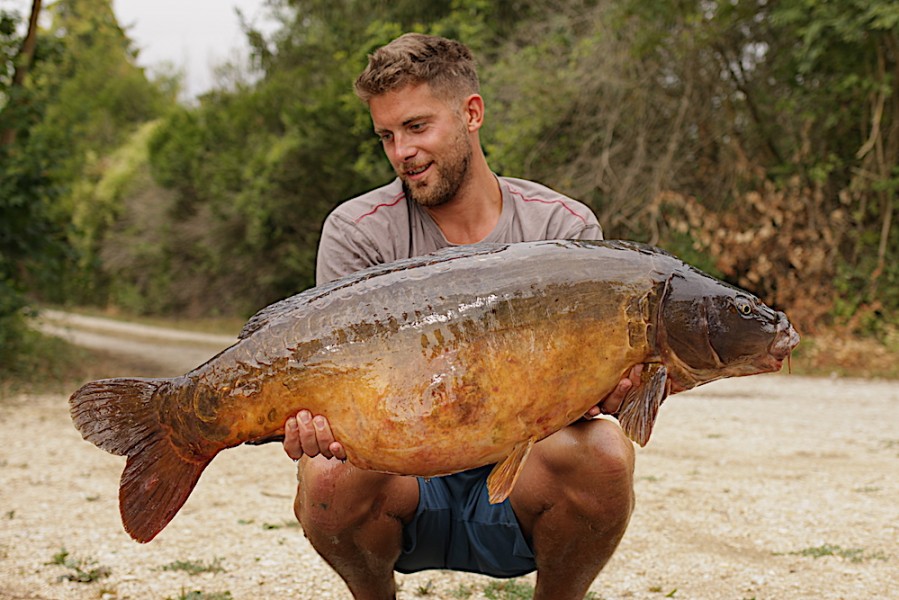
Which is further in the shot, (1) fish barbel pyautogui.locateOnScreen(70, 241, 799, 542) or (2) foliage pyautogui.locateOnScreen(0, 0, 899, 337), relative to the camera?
(2) foliage pyautogui.locateOnScreen(0, 0, 899, 337)

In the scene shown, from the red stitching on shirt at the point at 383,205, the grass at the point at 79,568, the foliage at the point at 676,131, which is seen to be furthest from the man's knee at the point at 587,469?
the foliage at the point at 676,131

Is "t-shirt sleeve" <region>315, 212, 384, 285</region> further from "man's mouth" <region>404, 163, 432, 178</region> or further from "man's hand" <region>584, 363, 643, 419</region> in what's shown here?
"man's hand" <region>584, 363, 643, 419</region>

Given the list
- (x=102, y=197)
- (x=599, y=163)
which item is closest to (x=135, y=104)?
(x=102, y=197)

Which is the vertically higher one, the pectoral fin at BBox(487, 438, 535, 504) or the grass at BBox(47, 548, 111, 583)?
the pectoral fin at BBox(487, 438, 535, 504)

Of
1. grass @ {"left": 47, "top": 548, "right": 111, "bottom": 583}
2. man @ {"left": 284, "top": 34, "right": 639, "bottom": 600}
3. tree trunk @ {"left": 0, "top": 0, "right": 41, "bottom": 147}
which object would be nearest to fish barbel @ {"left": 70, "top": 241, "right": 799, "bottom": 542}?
man @ {"left": 284, "top": 34, "right": 639, "bottom": 600}

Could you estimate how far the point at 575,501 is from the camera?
2.92 meters

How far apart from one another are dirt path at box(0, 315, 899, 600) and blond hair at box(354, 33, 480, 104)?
2106mm

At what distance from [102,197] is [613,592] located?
3268 cm

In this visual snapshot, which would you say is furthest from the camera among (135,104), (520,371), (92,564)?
(135,104)

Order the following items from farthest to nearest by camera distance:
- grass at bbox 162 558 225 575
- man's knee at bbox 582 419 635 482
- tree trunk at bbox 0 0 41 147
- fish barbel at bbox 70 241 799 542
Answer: tree trunk at bbox 0 0 41 147 < grass at bbox 162 558 225 575 < man's knee at bbox 582 419 635 482 < fish barbel at bbox 70 241 799 542

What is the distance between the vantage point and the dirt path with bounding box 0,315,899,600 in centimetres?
406

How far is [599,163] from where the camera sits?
1473 cm

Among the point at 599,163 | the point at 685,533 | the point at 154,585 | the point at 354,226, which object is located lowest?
the point at 685,533

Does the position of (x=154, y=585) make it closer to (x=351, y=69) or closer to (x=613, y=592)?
(x=613, y=592)
